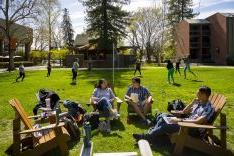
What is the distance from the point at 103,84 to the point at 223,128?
4835mm

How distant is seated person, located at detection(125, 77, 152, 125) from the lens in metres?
11.3

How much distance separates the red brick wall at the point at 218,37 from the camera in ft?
226

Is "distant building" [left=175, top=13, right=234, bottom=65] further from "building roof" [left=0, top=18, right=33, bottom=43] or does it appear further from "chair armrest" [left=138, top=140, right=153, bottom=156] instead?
"chair armrest" [left=138, top=140, right=153, bottom=156]

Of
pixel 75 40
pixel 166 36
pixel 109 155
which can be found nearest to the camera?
pixel 109 155

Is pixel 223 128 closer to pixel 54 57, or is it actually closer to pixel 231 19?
pixel 231 19

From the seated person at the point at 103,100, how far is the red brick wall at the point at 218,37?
58293mm

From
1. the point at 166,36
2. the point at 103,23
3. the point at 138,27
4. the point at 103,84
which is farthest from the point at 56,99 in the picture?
the point at 166,36

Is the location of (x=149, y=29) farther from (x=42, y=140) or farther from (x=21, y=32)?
(x=42, y=140)

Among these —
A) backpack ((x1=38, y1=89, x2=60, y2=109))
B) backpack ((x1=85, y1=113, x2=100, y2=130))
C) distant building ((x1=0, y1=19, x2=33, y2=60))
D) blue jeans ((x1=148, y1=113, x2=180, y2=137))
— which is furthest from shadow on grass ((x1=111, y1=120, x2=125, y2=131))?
distant building ((x1=0, y1=19, x2=33, y2=60))

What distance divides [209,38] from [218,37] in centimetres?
364

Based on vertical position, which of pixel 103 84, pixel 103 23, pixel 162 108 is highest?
pixel 103 23

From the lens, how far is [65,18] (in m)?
108

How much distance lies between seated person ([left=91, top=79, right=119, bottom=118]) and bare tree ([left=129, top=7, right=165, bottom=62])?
208ft

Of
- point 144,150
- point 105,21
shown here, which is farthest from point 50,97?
point 105,21
